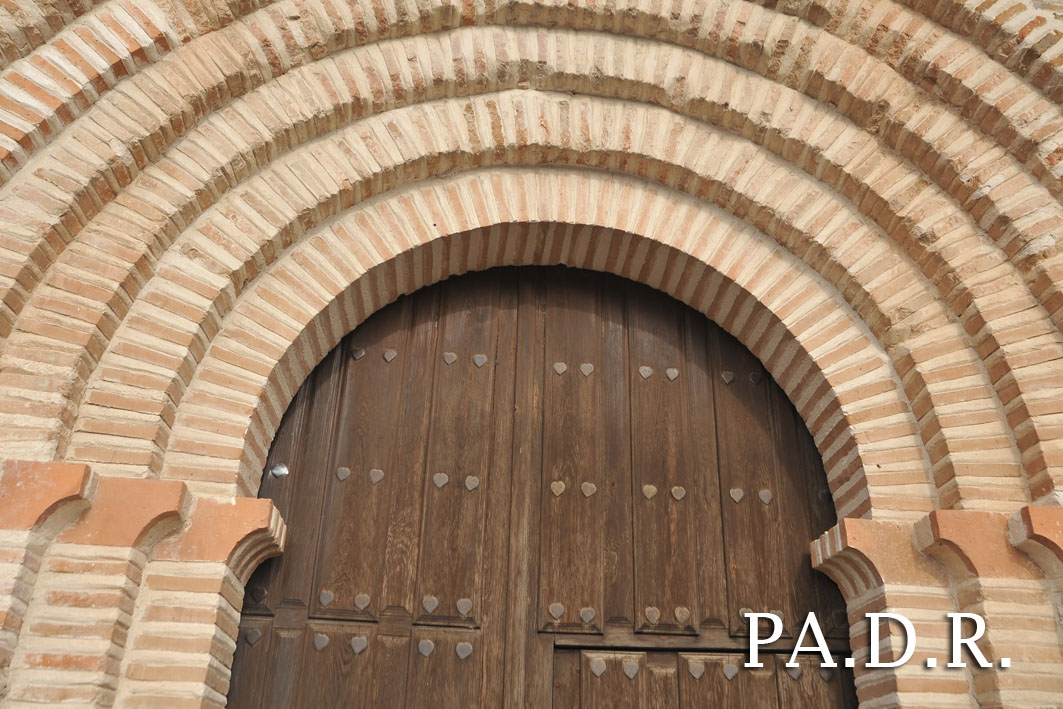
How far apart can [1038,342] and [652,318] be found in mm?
1319

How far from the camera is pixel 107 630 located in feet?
6.78

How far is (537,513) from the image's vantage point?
2777 mm

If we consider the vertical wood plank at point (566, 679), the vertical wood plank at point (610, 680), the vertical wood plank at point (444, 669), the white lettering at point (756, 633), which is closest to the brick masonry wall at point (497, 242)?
the white lettering at point (756, 633)

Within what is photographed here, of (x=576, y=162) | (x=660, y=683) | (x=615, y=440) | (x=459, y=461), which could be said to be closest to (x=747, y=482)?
(x=615, y=440)

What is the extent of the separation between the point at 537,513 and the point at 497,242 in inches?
40.4

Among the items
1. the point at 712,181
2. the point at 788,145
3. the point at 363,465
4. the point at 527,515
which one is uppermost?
the point at 788,145

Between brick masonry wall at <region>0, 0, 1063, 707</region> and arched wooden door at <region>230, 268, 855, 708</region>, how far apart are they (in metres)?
0.15

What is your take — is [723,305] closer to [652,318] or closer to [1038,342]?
[652,318]

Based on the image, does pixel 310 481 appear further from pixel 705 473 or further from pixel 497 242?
pixel 705 473

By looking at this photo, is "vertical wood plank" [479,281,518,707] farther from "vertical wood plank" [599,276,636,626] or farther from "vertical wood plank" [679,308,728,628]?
"vertical wood plank" [679,308,728,628]

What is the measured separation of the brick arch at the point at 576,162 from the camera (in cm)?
240

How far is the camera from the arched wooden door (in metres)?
2.54

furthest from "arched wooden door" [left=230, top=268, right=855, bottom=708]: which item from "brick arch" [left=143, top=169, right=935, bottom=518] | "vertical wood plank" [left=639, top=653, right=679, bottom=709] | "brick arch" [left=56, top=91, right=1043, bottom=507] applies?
"brick arch" [left=56, top=91, right=1043, bottom=507]

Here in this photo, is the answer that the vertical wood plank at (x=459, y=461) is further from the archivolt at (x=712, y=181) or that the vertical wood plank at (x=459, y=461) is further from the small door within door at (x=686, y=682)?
the archivolt at (x=712, y=181)
